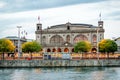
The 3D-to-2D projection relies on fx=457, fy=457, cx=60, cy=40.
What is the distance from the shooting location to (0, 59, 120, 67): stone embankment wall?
116000mm

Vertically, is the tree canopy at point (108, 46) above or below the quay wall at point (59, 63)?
above

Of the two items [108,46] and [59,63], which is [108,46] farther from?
[59,63]

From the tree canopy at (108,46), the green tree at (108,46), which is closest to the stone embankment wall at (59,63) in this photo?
the green tree at (108,46)

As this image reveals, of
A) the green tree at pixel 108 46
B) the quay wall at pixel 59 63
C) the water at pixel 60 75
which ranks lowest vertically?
the water at pixel 60 75

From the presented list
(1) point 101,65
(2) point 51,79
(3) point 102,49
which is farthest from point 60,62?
(3) point 102,49

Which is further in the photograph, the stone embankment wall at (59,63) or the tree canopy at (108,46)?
the tree canopy at (108,46)

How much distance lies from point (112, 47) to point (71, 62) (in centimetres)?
4743

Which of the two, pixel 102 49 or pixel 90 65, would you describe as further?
pixel 102 49

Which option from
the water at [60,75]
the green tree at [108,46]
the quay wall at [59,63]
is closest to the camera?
the water at [60,75]

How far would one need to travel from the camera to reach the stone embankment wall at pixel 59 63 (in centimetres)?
11600

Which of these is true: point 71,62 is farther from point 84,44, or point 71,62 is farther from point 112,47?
point 84,44

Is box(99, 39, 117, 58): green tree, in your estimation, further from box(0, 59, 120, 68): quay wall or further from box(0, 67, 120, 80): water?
box(0, 67, 120, 80): water

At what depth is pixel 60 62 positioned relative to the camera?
119 meters

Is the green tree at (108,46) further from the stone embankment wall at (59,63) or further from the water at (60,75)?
the water at (60,75)
